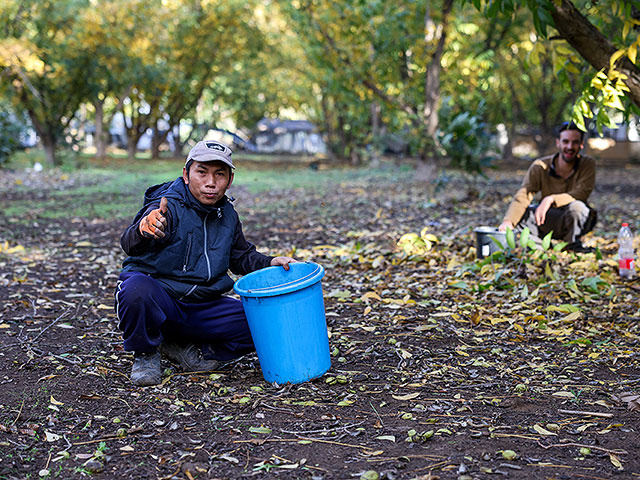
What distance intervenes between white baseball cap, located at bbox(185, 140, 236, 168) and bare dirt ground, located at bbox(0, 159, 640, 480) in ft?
3.84

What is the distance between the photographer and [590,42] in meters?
4.64

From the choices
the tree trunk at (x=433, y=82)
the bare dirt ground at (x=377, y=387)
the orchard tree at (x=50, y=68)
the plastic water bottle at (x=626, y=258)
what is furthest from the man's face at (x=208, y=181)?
the orchard tree at (x=50, y=68)

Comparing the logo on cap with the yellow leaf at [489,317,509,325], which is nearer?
the logo on cap

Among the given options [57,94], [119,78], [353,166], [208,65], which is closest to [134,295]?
[57,94]

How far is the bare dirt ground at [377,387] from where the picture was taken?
2.76m

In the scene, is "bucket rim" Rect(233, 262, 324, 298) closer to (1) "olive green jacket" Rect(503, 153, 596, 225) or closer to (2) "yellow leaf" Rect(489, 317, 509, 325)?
(2) "yellow leaf" Rect(489, 317, 509, 325)

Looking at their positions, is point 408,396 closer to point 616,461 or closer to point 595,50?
point 616,461

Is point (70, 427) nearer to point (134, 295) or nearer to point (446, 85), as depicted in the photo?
point (134, 295)

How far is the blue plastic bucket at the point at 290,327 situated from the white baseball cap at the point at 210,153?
26.1 inches

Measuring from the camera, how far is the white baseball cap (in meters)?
3.59

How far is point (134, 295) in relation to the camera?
136 inches

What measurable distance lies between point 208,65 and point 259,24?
2501 millimetres

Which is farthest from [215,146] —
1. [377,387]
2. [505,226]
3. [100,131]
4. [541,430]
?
[100,131]

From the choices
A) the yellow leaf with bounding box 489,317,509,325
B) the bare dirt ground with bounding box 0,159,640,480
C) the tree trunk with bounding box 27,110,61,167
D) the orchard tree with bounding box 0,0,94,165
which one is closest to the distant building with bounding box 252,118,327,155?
the orchard tree with bounding box 0,0,94,165
